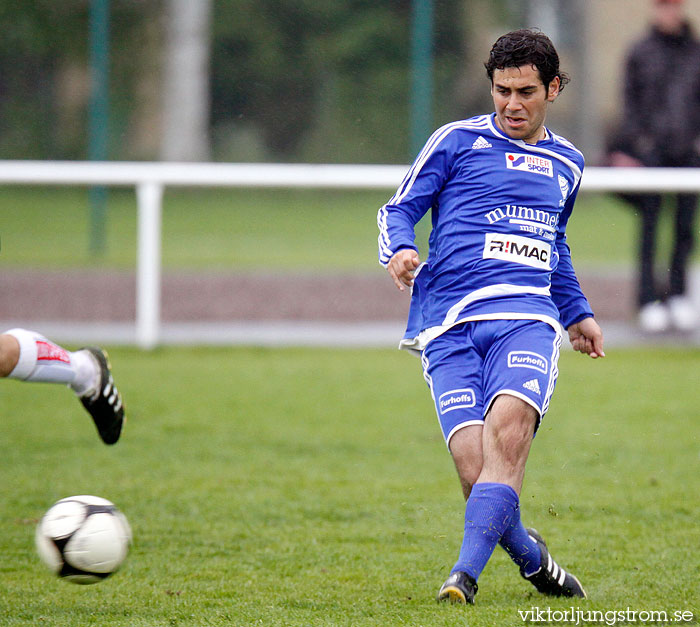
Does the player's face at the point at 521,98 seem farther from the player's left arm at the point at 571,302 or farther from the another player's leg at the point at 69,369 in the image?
the another player's leg at the point at 69,369

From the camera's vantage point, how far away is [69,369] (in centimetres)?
404

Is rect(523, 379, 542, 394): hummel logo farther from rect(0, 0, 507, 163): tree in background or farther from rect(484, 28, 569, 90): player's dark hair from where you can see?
rect(0, 0, 507, 163): tree in background

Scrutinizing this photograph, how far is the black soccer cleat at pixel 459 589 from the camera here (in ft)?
10.3

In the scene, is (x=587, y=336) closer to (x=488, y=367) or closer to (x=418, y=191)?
(x=488, y=367)

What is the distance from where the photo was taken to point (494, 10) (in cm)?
1148

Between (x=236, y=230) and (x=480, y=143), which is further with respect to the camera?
(x=236, y=230)

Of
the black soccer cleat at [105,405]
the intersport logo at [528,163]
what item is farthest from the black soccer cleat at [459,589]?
the black soccer cleat at [105,405]

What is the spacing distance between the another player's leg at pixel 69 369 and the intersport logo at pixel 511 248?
1.56 meters

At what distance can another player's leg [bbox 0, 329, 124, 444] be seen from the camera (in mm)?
3840

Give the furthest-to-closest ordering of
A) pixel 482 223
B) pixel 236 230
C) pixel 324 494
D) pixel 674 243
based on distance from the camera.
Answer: pixel 236 230 < pixel 674 243 < pixel 324 494 < pixel 482 223

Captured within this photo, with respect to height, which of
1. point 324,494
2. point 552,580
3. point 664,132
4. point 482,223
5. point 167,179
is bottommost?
point 324,494

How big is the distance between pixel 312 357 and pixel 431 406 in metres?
1.87

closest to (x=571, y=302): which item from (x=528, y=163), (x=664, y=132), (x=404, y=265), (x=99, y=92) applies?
(x=528, y=163)

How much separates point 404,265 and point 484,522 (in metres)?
0.74
